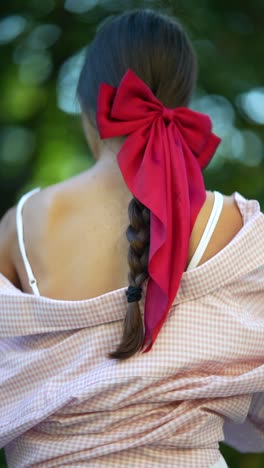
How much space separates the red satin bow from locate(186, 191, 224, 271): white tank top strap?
0.03m

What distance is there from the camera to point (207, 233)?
152 centimetres

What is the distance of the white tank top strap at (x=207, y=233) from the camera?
1500 mm

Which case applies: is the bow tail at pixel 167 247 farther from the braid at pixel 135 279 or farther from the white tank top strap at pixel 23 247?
the white tank top strap at pixel 23 247

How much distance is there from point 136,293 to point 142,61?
443 mm

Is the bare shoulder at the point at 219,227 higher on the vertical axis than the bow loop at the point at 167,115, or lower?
lower

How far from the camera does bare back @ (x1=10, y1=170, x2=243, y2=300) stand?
1522 mm

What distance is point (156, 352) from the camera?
4.78ft

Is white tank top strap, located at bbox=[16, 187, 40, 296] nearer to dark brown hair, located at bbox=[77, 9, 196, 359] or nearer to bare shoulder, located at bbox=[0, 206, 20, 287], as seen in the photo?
bare shoulder, located at bbox=[0, 206, 20, 287]

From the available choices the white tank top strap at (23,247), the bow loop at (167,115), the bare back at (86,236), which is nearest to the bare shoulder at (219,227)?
the bare back at (86,236)

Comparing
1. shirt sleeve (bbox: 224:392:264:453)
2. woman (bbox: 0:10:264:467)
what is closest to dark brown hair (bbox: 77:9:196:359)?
woman (bbox: 0:10:264:467)

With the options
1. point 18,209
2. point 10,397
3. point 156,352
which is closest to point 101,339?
point 156,352

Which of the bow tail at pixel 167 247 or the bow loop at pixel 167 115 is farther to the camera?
the bow loop at pixel 167 115

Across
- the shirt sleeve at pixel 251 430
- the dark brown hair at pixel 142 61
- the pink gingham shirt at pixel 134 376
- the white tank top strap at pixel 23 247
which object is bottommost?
the shirt sleeve at pixel 251 430

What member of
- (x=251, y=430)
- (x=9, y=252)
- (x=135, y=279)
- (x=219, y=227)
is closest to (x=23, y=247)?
(x=9, y=252)
